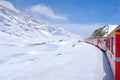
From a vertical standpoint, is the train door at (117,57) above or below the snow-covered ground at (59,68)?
above

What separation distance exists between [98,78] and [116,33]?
2396 millimetres

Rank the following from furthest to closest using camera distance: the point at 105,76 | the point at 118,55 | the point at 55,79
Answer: the point at 105,76 → the point at 55,79 → the point at 118,55

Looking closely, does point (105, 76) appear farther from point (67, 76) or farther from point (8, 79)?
point (8, 79)

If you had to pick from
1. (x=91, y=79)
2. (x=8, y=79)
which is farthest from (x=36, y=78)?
(x=91, y=79)

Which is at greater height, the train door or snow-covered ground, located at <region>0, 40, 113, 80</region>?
the train door

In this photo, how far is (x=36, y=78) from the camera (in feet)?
30.3

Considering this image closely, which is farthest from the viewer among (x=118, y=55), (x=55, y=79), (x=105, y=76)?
(x=105, y=76)

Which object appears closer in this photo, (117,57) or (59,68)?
(117,57)

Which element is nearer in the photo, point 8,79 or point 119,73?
point 119,73

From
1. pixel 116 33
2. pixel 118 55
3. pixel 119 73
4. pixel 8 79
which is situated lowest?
pixel 8 79

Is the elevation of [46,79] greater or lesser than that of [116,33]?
lesser

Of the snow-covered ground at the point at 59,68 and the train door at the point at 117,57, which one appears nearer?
the train door at the point at 117,57

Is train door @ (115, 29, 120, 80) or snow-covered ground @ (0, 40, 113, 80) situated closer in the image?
train door @ (115, 29, 120, 80)

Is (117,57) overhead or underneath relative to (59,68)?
overhead
